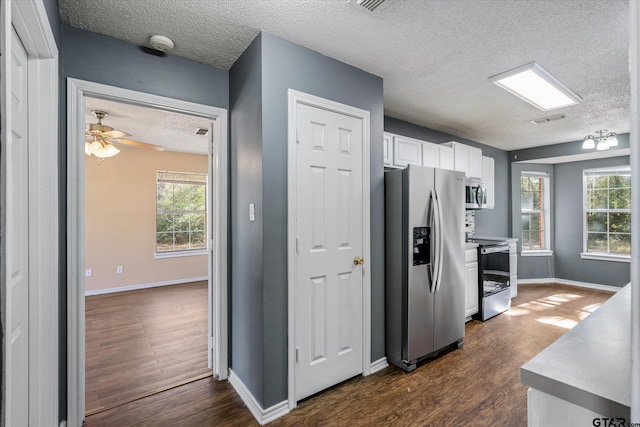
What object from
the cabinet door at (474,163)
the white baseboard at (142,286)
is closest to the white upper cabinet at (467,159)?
the cabinet door at (474,163)

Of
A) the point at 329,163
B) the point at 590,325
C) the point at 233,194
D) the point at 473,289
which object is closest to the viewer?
the point at 590,325

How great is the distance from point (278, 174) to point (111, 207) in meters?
4.60

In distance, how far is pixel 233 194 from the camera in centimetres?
242

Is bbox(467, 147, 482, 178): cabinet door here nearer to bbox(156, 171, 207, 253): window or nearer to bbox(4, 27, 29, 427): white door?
bbox(4, 27, 29, 427): white door

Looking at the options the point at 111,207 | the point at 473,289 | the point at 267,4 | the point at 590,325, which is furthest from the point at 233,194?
the point at 111,207

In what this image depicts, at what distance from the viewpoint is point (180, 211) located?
5961 millimetres

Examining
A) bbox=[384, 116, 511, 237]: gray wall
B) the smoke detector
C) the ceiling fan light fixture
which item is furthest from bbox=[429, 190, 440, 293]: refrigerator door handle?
the ceiling fan light fixture

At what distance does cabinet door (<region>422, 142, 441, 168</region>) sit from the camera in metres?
3.69

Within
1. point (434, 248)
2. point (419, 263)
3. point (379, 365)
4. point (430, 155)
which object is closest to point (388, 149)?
point (430, 155)

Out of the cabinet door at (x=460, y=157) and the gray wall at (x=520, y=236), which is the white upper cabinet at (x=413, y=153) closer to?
the cabinet door at (x=460, y=157)

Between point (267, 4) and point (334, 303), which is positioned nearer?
point (267, 4)

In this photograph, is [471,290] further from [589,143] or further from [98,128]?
[98,128]

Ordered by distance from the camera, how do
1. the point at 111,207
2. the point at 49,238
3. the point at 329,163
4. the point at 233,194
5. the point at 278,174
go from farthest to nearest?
the point at 111,207, the point at 233,194, the point at 329,163, the point at 278,174, the point at 49,238

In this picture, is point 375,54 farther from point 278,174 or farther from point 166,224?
point 166,224
